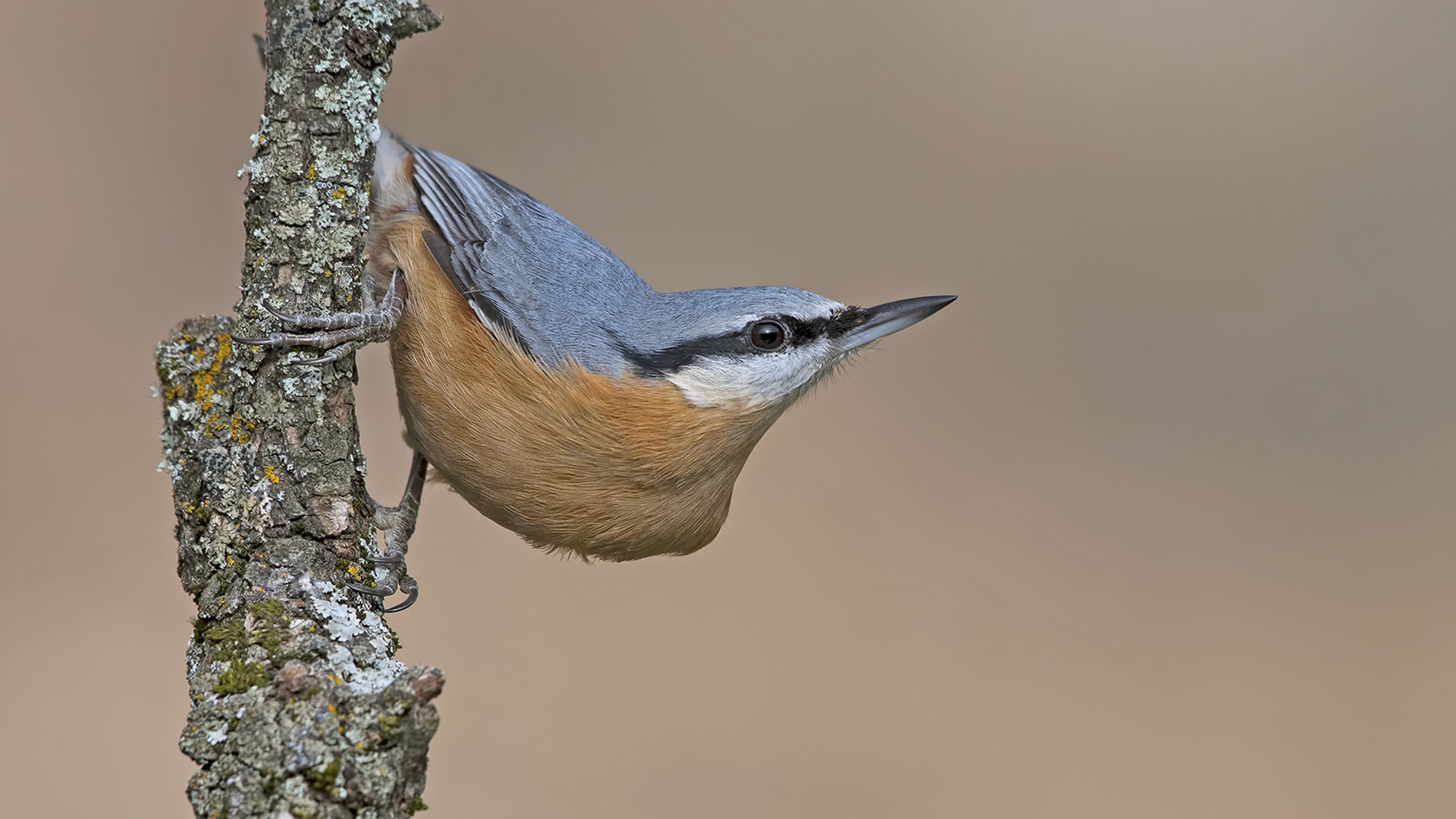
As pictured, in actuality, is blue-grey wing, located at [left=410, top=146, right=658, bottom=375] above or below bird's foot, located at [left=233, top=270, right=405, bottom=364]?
above

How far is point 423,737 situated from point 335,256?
1027mm

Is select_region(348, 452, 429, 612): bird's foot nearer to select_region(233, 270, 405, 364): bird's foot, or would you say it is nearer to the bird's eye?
select_region(233, 270, 405, 364): bird's foot

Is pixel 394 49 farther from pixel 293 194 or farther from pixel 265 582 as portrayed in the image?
pixel 265 582

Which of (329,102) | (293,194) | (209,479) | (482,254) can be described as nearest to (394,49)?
(329,102)

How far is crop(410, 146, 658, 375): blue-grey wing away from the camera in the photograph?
8.00 ft

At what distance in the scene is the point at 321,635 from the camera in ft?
5.76

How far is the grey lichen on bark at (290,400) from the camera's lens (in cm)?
183

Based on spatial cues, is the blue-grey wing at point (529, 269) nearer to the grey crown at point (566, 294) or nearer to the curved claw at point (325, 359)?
the grey crown at point (566, 294)

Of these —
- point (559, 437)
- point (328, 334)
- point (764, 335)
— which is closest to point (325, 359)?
point (328, 334)

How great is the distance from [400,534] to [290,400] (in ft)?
1.88

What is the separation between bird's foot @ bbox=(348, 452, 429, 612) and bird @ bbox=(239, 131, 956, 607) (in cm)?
1

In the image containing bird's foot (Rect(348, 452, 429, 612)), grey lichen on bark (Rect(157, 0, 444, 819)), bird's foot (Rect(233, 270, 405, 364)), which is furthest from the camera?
bird's foot (Rect(348, 452, 429, 612))

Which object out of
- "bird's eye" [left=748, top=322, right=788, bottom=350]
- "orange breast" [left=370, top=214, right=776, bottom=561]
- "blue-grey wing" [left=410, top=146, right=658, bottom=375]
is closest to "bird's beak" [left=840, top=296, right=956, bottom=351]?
"bird's eye" [left=748, top=322, right=788, bottom=350]

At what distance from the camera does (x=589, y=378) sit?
2.37 metres
